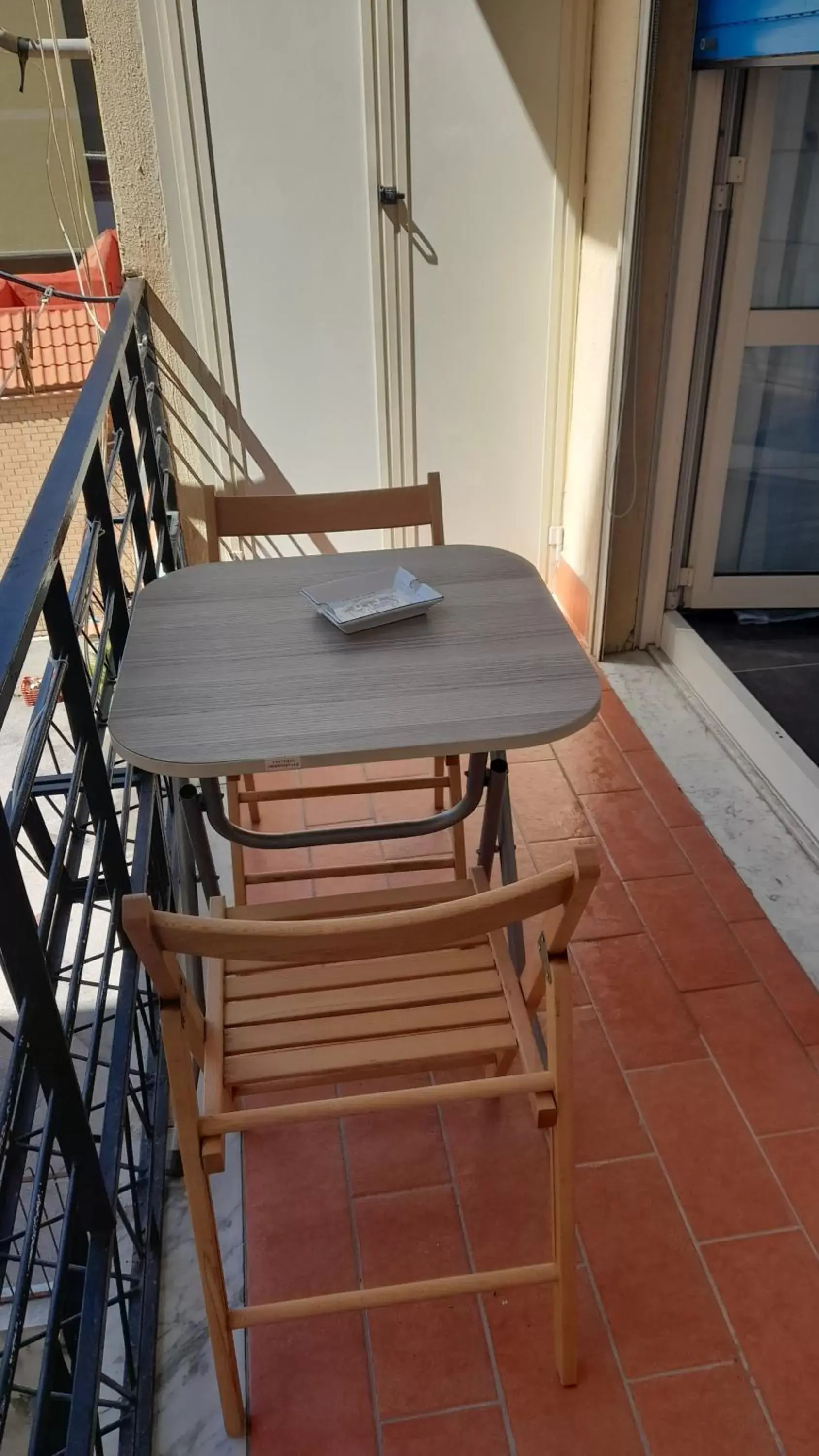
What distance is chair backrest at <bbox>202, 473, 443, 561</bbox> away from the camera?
7.36 feet

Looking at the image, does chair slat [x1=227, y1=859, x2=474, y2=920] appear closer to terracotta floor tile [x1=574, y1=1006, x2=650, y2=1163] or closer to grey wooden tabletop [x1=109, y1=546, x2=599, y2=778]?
grey wooden tabletop [x1=109, y1=546, x2=599, y2=778]

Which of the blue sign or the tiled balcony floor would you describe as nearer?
the tiled balcony floor

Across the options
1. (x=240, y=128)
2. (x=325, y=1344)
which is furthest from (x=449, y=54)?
(x=325, y=1344)

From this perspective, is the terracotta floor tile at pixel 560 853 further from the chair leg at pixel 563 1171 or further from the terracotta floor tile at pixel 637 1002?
the chair leg at pixel 563 1171

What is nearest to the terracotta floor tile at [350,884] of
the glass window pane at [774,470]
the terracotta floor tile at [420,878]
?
the terracotta floor tile at [420,878]

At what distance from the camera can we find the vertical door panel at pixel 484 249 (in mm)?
3090

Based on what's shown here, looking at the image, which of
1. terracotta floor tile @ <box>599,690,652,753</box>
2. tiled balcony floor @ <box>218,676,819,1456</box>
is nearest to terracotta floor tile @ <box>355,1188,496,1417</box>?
tiled balcony floor @ <box>218,676,819,1456</box>

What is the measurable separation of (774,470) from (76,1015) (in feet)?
9.44

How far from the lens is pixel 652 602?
3.53m

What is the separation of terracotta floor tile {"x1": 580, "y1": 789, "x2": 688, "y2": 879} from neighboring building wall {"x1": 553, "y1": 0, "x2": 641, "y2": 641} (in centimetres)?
84

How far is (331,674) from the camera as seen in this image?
171cm

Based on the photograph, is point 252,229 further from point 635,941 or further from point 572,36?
point 635,941

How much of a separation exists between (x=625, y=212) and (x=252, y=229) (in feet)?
3.59

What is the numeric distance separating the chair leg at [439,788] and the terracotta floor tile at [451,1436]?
Answer: 1.26 meters
